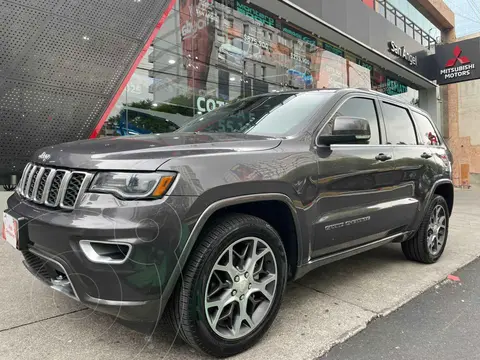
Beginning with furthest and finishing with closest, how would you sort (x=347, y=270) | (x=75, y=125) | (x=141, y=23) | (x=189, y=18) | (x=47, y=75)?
(x=189, y=18) < (x=141, y=23) < (x=75, y=125) < (x=47, y=75) < (x=347, y=270)

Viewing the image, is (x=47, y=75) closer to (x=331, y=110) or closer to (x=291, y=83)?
(x=331, y=110)

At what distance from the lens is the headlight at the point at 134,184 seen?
1989 millimetres

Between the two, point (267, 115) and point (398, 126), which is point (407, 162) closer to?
point (398, 126)

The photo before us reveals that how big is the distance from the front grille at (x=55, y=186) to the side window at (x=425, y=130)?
374cm

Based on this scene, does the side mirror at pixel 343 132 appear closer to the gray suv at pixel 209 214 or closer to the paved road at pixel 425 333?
the gray suv at pixel 209 214

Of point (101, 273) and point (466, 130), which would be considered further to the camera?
point (466, 130)

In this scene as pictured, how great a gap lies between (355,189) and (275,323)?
1229 mm

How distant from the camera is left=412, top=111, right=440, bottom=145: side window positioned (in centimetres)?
451

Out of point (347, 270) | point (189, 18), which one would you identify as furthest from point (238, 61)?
point (347, 270)

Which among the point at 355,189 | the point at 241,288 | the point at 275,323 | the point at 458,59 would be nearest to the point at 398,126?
the point at 355,189

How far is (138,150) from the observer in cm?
212

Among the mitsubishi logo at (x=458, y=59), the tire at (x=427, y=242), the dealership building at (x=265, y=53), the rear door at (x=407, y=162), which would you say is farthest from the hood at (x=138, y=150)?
the mitsubishi logo at (x=458, y=59)

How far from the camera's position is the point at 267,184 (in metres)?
2.43

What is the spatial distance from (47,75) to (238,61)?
570cm
